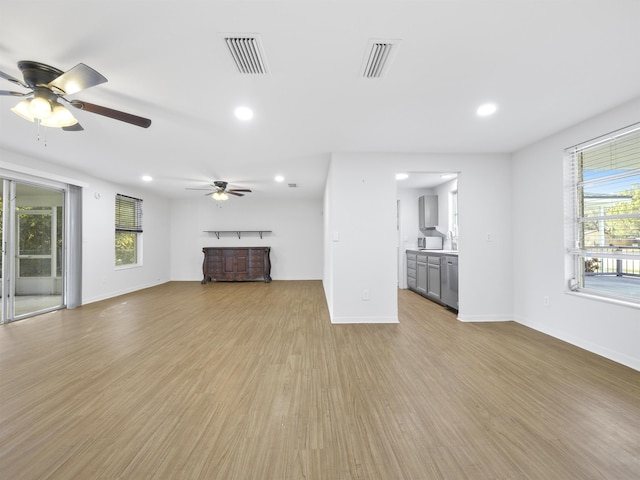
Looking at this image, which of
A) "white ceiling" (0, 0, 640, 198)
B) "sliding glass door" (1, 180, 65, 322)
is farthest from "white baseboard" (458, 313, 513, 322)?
"sliding glass door" (1, 180, 65, 322)

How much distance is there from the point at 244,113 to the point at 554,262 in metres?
3.92

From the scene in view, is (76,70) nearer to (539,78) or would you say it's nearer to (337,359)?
(337,359)

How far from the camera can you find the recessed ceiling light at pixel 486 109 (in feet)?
7.99

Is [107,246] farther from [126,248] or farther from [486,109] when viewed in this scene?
[486,109]

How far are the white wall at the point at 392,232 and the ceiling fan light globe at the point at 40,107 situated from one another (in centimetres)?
279

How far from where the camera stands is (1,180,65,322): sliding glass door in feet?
12.2

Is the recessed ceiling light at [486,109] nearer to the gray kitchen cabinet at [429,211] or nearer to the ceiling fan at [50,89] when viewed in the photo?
the ceiling fan at [50,89]

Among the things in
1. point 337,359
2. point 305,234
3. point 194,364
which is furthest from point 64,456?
point 305,234

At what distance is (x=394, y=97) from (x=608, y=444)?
2696 millimetres

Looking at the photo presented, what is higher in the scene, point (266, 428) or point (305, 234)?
point (305, 234)

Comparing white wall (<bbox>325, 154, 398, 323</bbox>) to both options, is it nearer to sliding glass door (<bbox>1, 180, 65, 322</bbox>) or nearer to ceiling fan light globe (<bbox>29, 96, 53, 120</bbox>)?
ceiling fan light globe (<bbox>29, 96, 53, 120</bbox>)

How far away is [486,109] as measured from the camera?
2506 mm

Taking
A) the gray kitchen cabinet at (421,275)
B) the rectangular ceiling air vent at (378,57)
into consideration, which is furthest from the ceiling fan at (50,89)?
the gray kitchen cabinet at (421,275)

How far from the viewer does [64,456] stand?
1.41 meters
